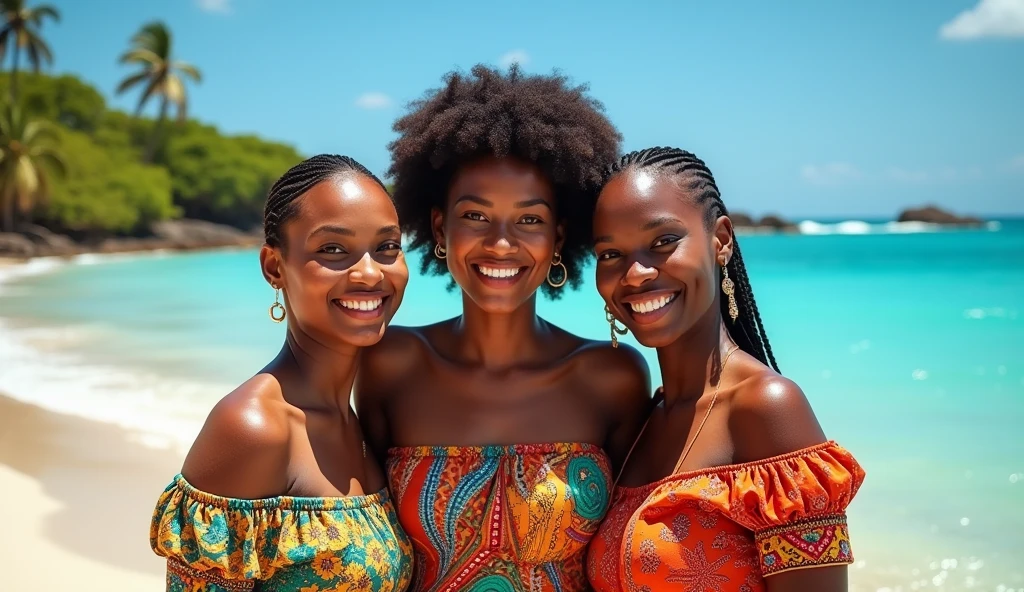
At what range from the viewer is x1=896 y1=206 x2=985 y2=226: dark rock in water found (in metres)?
90.7

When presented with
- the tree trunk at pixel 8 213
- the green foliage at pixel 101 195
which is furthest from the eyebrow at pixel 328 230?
the green foliage at pixel 101 195

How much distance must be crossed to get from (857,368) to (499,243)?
11543mm

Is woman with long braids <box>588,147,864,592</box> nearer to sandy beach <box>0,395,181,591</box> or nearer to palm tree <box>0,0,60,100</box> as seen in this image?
sandy beach <box>0,395,181,591</box>

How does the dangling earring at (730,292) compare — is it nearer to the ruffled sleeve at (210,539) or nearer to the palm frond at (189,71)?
the ruffled sleeve at (210,539)

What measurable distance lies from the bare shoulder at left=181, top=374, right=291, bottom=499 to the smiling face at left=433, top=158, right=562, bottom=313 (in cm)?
92

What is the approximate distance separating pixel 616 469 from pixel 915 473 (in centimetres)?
568

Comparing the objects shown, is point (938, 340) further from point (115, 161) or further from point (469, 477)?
point (115, 161)

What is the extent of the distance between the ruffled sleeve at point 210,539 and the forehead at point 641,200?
149cm

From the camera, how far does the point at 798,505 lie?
2734 mm

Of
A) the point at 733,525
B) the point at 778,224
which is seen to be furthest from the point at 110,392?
the point at 778,224

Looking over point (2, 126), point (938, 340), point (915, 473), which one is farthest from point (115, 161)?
point (915, 473)

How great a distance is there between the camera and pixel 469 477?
3.33 meters

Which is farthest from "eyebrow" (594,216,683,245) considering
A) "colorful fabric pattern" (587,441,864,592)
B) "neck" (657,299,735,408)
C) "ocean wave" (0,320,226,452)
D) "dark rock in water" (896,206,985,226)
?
"dark rock in water" (896,206,985,226)

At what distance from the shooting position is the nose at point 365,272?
3.04 metres
